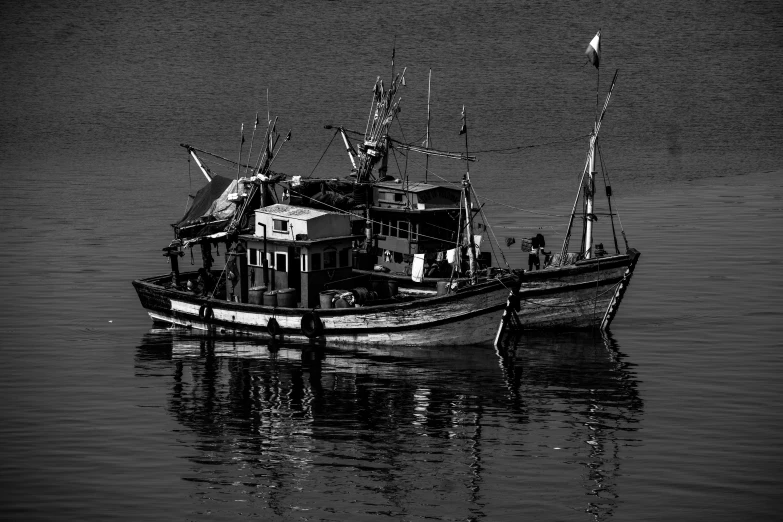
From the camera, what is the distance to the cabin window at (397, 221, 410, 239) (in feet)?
199

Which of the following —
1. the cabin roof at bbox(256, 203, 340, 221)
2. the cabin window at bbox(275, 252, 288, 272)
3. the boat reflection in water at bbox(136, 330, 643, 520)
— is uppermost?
the cabin roof at bbox(256, 203, 340, 221)

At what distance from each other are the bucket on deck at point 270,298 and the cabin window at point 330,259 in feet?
7.94

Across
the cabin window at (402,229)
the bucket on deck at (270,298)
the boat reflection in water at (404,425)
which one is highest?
the cabin window at (402,229)

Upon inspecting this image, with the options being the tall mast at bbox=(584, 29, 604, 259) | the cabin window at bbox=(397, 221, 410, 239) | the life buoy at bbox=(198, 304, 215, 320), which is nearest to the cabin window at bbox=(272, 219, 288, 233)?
the life buoy at bbox=(198, 304, 215, 320)

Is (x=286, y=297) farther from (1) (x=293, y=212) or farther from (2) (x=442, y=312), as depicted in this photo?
(2) (x=442, y=312)

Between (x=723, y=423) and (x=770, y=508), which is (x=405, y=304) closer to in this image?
(x=723, y=423)

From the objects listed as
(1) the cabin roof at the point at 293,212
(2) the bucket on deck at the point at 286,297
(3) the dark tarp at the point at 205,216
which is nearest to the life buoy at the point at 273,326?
(2) the bucket on deck at the point at 286,297

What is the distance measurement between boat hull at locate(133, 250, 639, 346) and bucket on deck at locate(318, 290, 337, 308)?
0.63 meters

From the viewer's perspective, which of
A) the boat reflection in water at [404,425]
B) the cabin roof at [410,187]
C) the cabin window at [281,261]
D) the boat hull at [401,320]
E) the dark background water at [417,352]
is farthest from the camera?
the cabin roof at [410,187]

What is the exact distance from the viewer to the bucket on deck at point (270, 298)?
2151 inches

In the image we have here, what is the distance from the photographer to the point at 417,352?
2057 inches

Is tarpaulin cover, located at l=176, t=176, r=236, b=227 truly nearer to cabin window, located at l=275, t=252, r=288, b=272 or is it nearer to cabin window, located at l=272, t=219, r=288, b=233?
cabin window, located at l=272, t=219, r=288, b=233

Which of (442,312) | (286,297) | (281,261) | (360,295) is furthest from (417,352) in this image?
(281,261)

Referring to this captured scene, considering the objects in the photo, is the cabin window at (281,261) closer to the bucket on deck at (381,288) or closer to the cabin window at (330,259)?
the cabin window at (330,259)
